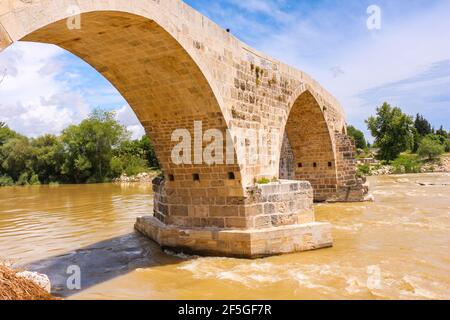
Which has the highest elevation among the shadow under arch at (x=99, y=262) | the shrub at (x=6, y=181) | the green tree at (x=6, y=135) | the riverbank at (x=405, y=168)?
the green tree at (x=6, y=135)

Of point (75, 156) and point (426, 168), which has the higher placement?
point (75, 156)

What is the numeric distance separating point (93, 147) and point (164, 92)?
30.2 meters

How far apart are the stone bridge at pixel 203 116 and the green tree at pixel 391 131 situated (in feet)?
109

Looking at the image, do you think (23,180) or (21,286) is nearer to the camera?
(21,286)

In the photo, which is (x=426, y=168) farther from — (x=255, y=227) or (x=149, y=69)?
(x=149, y=69)

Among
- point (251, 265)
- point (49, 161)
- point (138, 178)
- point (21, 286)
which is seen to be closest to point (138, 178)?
point (138, 178)

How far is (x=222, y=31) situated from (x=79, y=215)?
8444 millimetres

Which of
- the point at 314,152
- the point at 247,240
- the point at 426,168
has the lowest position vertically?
the point at 247,240

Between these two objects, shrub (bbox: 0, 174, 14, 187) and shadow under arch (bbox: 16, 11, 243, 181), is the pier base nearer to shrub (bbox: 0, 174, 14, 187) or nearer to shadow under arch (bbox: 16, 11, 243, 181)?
shadow under arch (bbox: 16, 11, 243, 181)

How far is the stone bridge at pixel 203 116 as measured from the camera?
583 cm

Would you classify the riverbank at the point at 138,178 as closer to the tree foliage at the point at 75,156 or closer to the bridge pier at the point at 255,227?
the tree foliage at the point at 75,156

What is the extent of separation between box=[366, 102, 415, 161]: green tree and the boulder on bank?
3939cm

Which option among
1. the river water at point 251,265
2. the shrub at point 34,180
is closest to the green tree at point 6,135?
the shrub at point 34,180

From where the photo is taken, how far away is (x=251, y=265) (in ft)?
21.1
